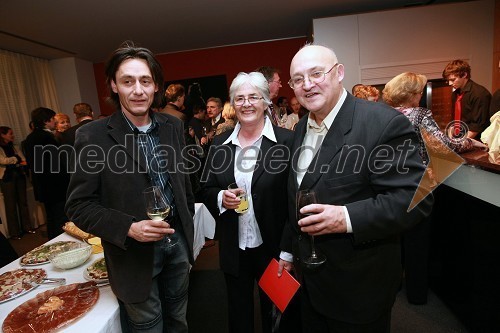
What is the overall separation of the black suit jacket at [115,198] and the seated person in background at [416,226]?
1.96 meters

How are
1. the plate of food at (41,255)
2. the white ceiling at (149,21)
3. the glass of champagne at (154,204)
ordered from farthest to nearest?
the white ceiling at (149,21)
the plate of food at (41,255)
the glass of champagne at (154,204)

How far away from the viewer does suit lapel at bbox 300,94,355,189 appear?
1.16 metres

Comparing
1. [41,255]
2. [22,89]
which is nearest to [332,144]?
[41,255]

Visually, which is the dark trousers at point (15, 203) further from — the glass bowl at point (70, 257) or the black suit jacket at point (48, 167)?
the glass bowl at point (70, 257)

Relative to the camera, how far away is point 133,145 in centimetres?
128

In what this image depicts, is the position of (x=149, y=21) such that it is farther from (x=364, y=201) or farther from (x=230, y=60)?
(x=364, y=201)

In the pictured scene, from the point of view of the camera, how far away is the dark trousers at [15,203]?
471cm

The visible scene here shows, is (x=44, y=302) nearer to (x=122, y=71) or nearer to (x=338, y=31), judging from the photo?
(x=122, y=71)

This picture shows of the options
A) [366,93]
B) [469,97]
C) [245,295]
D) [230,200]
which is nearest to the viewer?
[230,200]

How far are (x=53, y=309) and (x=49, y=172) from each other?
2.99m

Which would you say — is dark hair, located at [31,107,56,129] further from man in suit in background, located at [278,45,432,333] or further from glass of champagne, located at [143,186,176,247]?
man in suit in background, located at [278,45,432,333]

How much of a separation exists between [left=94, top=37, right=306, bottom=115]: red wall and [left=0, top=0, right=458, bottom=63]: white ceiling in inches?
18.9

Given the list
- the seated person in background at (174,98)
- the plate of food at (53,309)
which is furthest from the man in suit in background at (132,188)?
the seated person in background at (174,98)

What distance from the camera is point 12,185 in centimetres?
474
